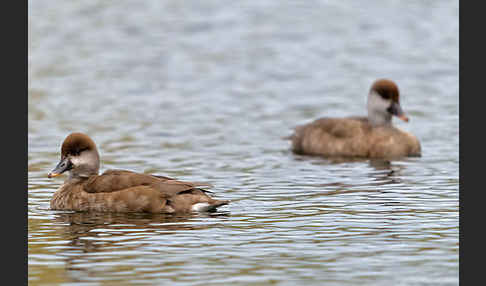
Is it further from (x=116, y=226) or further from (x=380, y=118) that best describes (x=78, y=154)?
(x=380, y=118)

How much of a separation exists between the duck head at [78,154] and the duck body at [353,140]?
571 cm

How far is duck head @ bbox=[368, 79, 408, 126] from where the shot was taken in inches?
771

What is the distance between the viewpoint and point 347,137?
19281 mm

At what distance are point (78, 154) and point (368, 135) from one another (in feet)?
20.3

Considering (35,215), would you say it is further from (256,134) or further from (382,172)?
(256,134)

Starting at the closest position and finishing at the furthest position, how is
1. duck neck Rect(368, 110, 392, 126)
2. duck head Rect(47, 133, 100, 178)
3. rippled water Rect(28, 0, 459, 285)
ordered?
rippled water Rect(28, 0, 459, 285)
duck head Rect(47, 133, 100, 178)
duck neck Rect(368, 110, 392, 126)

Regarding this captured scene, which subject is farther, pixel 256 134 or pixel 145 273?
pixel 256 134

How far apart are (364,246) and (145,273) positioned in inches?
95.8

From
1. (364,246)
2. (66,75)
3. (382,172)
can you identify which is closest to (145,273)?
(364,246)

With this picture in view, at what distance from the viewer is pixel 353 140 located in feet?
63.0

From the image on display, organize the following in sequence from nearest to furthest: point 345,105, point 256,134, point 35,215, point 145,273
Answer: point 145,273 < point 35,215 < point 256,134 < point 345,105

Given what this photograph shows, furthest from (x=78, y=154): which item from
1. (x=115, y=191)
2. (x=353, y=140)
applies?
(x=353, y=140)

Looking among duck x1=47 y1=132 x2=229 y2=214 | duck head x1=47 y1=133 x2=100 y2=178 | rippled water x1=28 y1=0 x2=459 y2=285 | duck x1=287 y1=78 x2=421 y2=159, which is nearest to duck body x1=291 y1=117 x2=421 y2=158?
duck x1=287 y1=78 x2=421 y2=159

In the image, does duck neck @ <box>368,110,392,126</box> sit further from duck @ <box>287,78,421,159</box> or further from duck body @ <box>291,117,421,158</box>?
duck body @ <box>291,117,421,158</box>
